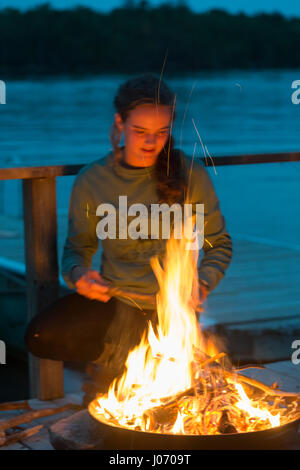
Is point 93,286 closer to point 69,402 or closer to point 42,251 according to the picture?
point 42,251

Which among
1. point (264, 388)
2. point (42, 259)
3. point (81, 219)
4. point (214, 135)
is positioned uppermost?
point (214, 135)

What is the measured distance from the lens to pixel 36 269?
281 centimetres

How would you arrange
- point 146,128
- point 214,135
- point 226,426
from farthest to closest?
1. point 214,135
2. point 146,128
3. point 226,426

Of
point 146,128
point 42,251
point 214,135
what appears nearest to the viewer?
point 146,128

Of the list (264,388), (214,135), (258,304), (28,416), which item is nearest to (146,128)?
(264,388)

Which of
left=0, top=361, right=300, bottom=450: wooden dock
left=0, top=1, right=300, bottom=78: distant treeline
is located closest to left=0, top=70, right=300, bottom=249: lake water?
left=0, top=361, right=300, bottom=450: wooden dock

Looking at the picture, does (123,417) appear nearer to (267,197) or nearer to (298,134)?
(267,197)

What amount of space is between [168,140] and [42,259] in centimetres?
60

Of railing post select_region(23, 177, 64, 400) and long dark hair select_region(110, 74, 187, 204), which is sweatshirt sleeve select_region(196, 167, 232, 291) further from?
railing post select_region(23, 177, 64, 400)

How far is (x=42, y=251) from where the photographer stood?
2812mm

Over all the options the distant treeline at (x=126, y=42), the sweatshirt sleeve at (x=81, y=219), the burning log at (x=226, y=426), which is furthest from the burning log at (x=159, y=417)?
the distant treeline at (x=126, y=42)

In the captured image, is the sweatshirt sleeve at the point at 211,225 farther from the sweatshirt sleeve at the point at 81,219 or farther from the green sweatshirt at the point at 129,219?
the sweatshirt sleeve at the point at 81,219

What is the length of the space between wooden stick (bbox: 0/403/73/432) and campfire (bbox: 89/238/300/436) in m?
0.36

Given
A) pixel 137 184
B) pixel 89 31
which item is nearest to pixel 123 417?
pixel 137 184
